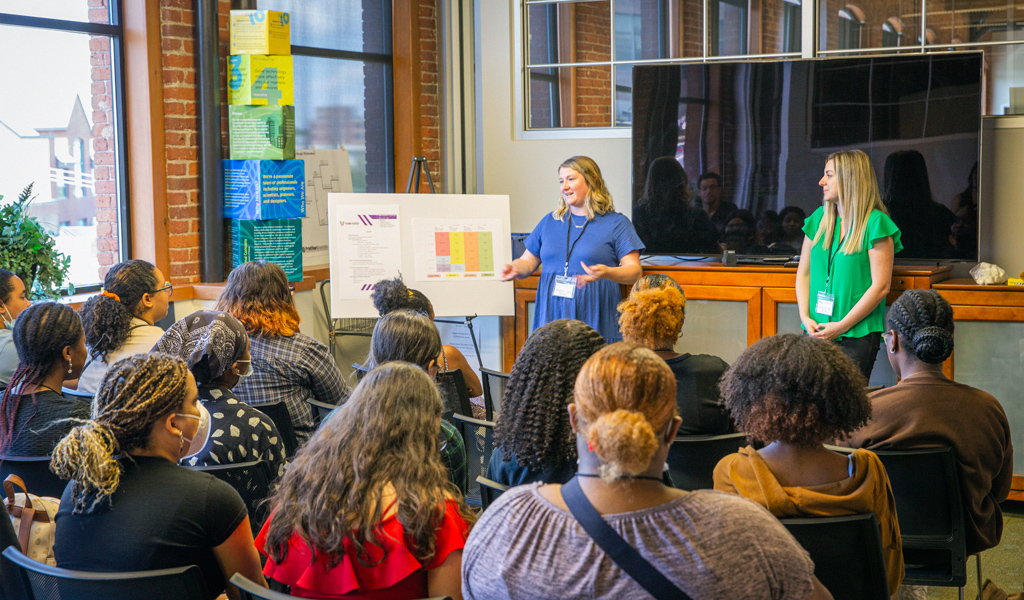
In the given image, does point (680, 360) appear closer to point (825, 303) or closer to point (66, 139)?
point (825, 303)

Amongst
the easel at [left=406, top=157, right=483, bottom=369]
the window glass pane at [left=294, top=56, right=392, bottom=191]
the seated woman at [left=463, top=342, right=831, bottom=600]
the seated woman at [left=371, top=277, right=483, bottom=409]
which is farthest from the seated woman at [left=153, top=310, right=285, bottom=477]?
the window glass pane at [left=294, top=56, right=392, bottom=191]

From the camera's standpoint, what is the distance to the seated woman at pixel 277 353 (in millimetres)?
3002

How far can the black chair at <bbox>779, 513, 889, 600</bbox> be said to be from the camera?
1.72 meters

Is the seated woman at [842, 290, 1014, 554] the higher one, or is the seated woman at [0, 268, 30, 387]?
the seated woman at [0, 268, 30, 387]

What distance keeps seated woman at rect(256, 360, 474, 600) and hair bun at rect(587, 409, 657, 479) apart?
0.44 m

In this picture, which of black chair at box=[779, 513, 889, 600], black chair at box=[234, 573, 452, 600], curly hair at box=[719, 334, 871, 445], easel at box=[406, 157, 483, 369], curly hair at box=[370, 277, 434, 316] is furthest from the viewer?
easel at box=[406, 157, 483, 369]

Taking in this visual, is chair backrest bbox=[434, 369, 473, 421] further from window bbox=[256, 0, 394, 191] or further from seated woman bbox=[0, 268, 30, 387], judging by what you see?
window bbox=[256, 0, 394, 191]

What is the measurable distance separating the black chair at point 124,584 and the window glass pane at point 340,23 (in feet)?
14.5

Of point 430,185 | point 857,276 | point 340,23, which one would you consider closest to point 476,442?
point 857,276

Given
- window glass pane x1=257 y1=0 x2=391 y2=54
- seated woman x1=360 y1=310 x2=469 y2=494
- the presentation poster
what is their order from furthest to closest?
window glass pane x1=257 y1=0 x2=391 y2=54 → the presentation poster → seated woman x1=360 y1=310 x2=469 y2=494

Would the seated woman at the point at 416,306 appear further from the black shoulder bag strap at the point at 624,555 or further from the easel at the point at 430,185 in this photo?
the black shoulder bag strap at the point at 624,555

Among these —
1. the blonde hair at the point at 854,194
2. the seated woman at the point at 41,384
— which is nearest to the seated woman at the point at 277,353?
the seated woman at the point at 41,384

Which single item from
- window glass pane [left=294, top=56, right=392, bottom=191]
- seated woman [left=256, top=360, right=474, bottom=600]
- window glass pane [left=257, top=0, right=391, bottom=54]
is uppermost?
window glass pane [left=257, top=0, right=391, bottom=54]

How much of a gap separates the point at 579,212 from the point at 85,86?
262cm
